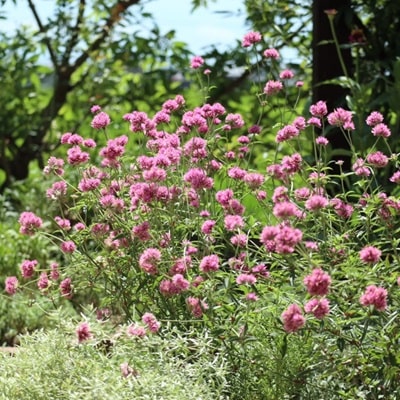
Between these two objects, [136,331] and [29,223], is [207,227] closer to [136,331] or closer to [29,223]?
[136,331]

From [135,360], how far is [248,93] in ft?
15.2

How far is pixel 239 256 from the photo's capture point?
2.93 metres

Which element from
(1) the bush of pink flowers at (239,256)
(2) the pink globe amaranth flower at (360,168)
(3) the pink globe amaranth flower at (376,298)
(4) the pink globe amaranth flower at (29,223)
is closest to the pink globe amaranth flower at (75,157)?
(1) the bush of pink flowers at (239,256)

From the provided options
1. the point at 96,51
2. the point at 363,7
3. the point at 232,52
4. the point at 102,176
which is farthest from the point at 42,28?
the point at 102,176

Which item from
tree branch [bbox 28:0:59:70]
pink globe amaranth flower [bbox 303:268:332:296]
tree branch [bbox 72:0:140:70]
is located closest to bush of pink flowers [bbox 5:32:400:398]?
pink globe amaranth flower [bbox 303:268:332:296]

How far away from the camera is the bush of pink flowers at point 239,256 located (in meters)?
2.52

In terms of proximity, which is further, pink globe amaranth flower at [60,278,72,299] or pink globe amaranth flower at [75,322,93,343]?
pink globe amaranth flower at [60,278,72,299]

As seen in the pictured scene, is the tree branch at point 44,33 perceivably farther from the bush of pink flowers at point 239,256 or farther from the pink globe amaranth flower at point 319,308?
the pink globe amaranth flower at point 319,308

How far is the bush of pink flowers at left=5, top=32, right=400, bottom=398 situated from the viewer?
2518mm

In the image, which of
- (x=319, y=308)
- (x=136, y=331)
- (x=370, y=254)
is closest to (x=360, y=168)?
(x=370, y=254)

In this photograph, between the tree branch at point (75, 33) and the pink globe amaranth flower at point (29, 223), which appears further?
the tree branch at point (75, 33)

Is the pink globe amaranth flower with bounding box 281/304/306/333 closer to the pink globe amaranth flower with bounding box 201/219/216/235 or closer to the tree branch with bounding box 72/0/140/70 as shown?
the pink globe amaranth flower with bounding box 201/219/216/235

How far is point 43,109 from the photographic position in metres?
7.38

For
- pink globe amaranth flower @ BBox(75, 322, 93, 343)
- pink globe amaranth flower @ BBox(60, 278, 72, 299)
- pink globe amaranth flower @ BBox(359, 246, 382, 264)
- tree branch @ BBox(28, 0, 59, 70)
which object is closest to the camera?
pink globe amaranth flower @ BBox(359, 246, 382, 264)
